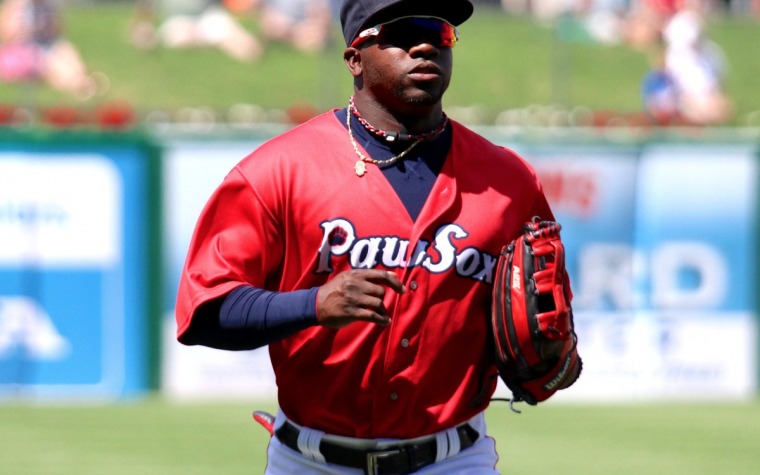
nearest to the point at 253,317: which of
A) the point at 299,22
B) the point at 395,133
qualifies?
the point at 395,133

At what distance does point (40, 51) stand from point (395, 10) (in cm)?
958

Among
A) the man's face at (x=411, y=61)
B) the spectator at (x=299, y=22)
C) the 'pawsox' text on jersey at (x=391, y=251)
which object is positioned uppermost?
the spectator at (x=299, y=22)

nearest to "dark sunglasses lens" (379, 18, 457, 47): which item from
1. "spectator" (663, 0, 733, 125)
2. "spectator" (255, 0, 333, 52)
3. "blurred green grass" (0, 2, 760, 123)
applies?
"spectator" (255, 0, 333, 52)

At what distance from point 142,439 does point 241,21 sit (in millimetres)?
6588

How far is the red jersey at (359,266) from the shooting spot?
11.9 ft

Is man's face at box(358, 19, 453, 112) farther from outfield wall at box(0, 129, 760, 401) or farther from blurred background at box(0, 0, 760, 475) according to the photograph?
outfield wall at box(0, 129, 760, 401)

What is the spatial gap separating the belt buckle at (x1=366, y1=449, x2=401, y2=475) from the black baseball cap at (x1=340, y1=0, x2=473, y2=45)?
3.59 feet

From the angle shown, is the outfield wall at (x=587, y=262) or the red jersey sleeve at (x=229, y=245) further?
the outfield wall at (x=587, y=262)

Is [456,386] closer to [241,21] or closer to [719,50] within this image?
[241,21]

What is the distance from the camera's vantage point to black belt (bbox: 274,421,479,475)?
12.0 ft

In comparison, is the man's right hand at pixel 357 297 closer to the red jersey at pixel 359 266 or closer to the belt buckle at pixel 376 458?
the red jersey at pixel 359 266

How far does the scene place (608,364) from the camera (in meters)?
10.6

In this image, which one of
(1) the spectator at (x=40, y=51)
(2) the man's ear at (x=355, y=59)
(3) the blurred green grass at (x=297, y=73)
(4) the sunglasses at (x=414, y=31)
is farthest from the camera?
(3) the blurred green grass at (x=297, y=73)

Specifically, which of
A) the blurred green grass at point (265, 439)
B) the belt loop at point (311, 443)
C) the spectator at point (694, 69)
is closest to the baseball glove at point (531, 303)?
the belt loop at point (311, 443)
